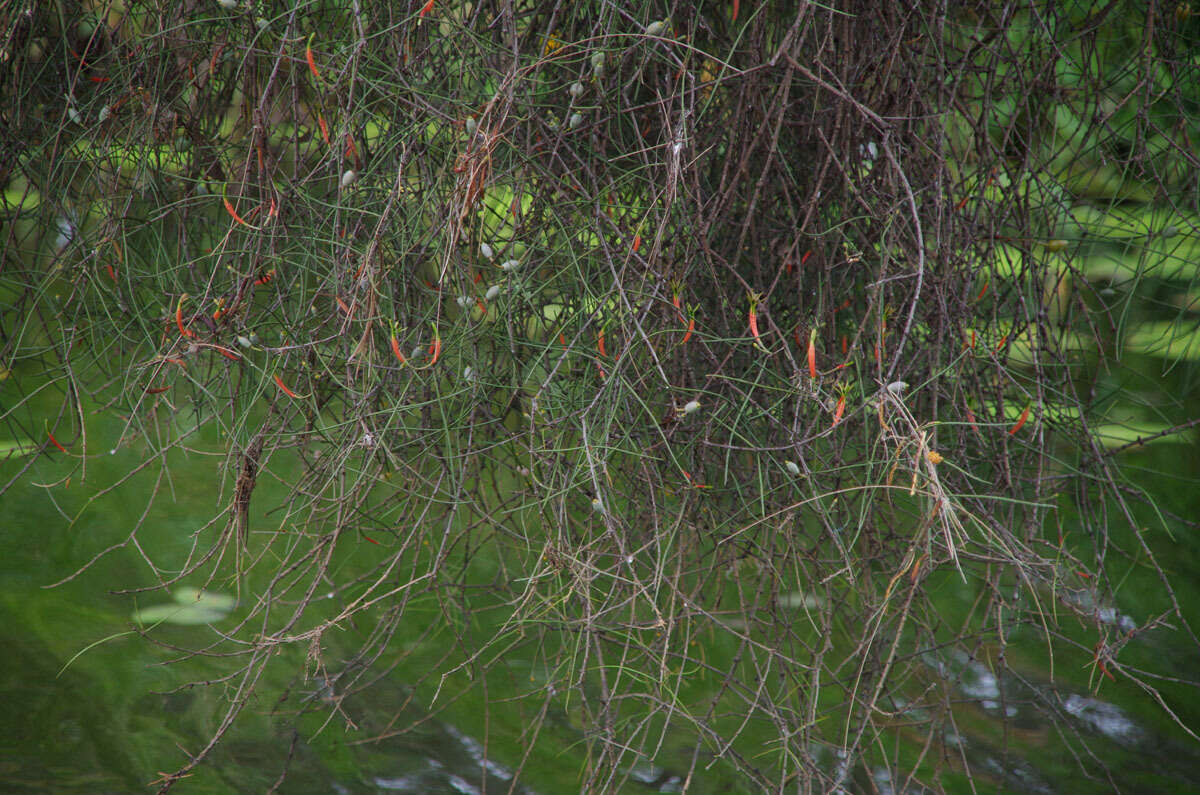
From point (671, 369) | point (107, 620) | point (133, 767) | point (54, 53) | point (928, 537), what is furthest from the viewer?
point (107, 620)

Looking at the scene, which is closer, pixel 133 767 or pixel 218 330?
pixel 218 330

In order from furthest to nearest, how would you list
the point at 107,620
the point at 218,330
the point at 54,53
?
→ the point at 107,620 < the point at 54,53 < the point at 218,330

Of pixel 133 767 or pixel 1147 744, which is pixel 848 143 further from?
pixel 133 767

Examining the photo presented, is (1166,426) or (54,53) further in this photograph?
(1166,426)

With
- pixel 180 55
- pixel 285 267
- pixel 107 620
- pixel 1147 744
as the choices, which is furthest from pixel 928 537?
pixel 107 620

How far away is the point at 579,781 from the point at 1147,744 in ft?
2.65

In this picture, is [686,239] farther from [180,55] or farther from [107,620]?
[107,620]

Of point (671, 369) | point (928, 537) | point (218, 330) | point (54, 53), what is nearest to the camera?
point (928, 537)

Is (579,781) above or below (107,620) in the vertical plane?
below

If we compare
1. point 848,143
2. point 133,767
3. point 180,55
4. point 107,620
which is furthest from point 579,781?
point 180,55

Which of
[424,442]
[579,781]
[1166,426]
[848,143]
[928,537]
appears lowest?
[579,781]

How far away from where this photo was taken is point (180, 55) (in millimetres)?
994

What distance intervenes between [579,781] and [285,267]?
0.79m

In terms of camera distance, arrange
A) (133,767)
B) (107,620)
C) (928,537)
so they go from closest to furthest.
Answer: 1. (928,537)
2. (133,767)
3. (107,620)
